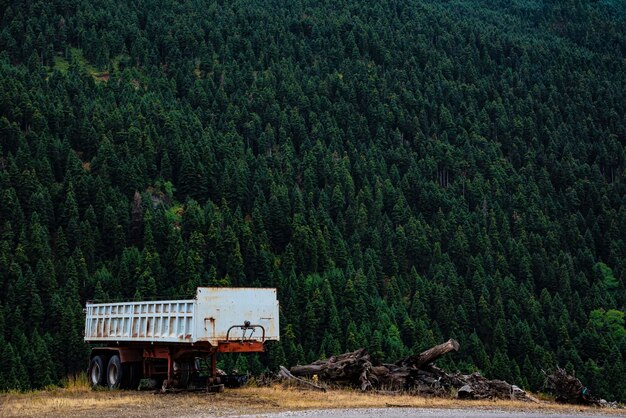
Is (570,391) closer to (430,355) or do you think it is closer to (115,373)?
(430,355)

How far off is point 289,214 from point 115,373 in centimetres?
11170

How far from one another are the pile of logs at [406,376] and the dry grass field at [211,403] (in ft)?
4.53

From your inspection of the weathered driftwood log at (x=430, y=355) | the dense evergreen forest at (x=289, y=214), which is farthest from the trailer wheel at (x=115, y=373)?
the dense evergreen forest at (x=289, y=214)

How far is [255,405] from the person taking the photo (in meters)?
23.4

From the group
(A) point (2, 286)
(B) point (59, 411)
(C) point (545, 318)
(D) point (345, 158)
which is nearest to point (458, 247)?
(C) point (545, 318)

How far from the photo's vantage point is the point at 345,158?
167875mm

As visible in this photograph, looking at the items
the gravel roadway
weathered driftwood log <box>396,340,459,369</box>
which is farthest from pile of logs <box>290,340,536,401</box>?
the gravel roadway

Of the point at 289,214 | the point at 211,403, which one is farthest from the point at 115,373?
the point at 289,214

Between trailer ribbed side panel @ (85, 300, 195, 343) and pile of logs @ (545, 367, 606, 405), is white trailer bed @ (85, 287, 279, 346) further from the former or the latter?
pile of logs @ (545, 367, 606, 405)

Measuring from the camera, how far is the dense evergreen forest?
369 feet

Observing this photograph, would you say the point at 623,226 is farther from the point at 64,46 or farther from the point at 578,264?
the point at 64,46

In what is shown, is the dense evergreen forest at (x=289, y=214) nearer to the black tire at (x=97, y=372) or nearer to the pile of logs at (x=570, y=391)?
the black tire at (x=97, y=372)

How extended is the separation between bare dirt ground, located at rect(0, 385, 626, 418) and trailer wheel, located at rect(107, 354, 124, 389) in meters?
1.12

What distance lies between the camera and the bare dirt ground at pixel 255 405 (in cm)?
2132
